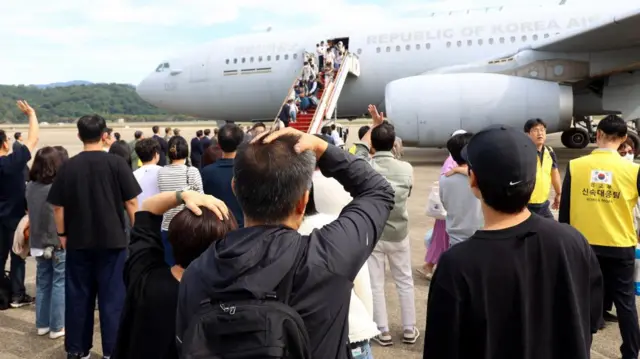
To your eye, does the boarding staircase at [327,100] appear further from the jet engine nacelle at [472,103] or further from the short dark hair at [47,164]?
the short dark hair at [47,164]

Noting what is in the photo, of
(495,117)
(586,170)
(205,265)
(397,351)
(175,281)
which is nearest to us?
(205,265)

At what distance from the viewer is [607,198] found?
12.0 feet

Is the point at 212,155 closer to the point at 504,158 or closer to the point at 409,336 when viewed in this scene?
the point at 409,336

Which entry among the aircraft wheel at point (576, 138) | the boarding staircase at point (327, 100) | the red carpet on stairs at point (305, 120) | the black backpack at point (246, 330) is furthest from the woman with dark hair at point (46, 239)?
the aircraft wheel at point (576, 138)

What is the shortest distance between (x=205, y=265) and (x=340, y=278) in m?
0.38

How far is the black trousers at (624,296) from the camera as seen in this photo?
356 cm

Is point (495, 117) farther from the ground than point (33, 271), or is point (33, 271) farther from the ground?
Result: point (495, 117)

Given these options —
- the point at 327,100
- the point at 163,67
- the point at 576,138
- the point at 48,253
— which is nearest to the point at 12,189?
the point at 48,253

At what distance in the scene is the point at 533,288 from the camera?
174 cm

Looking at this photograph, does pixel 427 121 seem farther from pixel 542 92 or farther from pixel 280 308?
pixel 280 308

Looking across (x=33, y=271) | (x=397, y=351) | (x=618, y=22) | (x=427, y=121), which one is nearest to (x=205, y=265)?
(x=397, y=351)

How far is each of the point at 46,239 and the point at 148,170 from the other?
1.00m

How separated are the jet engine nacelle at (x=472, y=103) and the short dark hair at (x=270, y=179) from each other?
41.2ft

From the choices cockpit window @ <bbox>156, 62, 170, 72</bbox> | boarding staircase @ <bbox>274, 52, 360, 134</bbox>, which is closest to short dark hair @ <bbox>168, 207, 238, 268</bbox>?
boarding staircase @ <bbox>274, 52, 360, 134</bbox>
